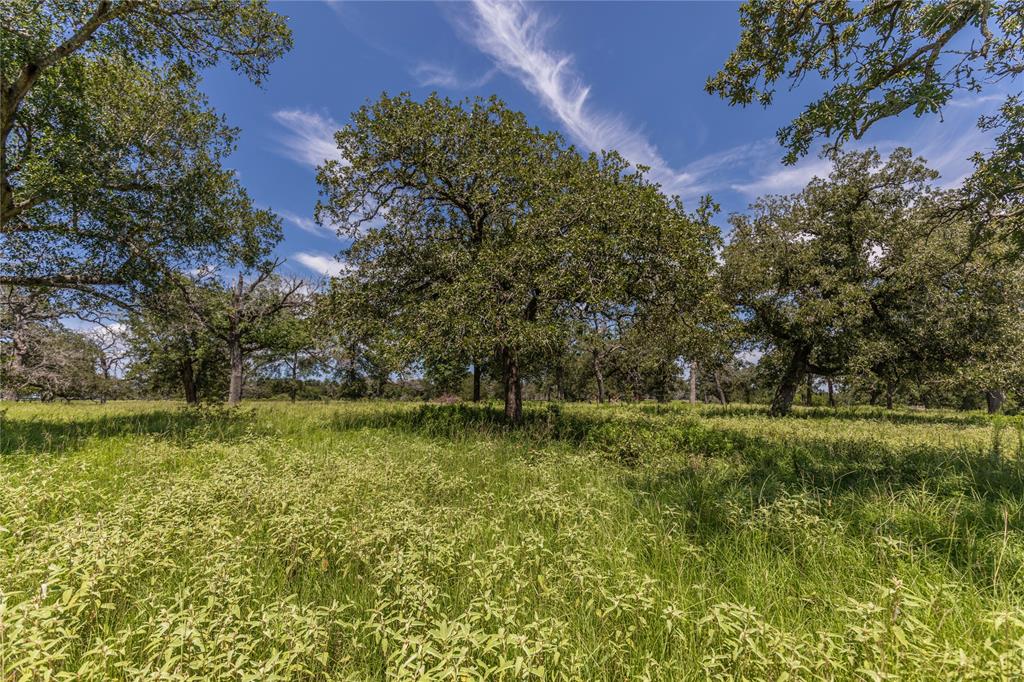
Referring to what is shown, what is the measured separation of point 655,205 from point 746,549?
974 centimetres

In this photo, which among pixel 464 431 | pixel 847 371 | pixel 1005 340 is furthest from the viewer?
pixel 847 371

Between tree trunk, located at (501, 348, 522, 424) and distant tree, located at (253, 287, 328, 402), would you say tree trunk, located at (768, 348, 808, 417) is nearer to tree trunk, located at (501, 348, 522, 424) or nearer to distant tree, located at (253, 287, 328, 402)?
tree trunk, located at (501, 348, 522, 424)

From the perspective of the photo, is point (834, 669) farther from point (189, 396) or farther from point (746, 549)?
point (189, 396)

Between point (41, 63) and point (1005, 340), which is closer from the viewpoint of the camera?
point (41, 63)

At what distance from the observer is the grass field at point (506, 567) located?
2324 mm

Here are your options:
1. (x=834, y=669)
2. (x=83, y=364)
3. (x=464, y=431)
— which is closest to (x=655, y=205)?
(x=464, y=431)

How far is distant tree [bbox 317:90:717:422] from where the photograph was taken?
10719 millimetres

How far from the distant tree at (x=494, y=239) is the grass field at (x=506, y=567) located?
459 centimetres

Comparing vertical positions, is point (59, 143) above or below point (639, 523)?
above

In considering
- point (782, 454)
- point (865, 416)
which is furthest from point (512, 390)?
point (865, 416)

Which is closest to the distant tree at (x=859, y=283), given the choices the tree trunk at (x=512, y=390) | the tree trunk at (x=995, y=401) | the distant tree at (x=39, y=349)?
the tree trunk at (x=512, y=390)

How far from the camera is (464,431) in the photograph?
1088 centimetres

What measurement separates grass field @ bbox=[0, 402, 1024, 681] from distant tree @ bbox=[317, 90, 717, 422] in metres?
4.59

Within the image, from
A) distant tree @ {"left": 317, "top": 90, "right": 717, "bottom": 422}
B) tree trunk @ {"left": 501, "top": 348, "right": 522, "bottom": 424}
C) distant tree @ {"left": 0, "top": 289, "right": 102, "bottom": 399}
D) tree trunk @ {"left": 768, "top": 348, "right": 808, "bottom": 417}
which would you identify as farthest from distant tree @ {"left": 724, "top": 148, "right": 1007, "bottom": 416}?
distant tree @ {"left": 0, "top": 289, "right": 102, "bottom": 399}
